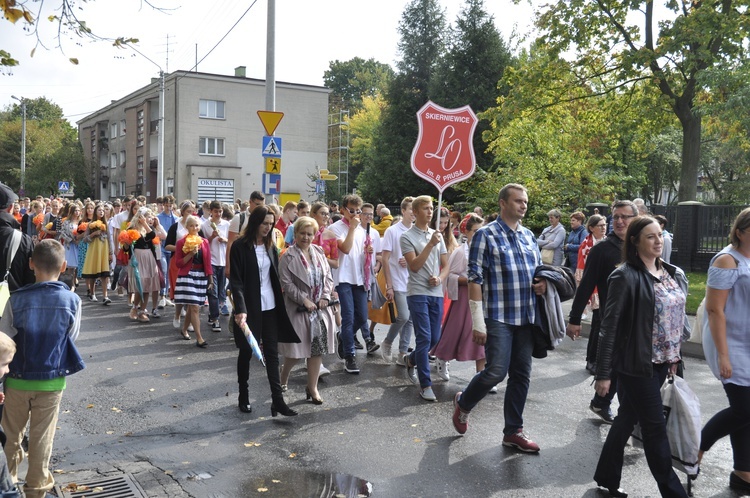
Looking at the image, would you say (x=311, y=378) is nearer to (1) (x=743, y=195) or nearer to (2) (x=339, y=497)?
(2) (x=339, y=497)

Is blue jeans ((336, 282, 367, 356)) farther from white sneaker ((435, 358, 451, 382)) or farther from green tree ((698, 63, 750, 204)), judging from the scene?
green tree ((698, 63, 750, 204))

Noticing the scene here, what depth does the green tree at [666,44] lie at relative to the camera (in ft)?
64.7

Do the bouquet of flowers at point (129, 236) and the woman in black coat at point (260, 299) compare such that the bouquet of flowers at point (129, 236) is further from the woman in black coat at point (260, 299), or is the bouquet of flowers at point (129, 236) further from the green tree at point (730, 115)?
the green tree at point (730, 115)

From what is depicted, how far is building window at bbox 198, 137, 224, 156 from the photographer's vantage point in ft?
156

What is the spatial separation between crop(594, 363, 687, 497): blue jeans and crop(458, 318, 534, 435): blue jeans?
3.34 ft

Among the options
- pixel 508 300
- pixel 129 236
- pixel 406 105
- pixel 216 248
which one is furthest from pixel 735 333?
pixel 406 105

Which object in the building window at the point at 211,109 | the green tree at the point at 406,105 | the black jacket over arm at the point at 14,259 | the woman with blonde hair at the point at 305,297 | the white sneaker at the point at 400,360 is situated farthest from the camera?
the building window at the point at 211,109

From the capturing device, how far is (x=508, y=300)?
561cm

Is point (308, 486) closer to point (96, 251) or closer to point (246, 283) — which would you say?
point (246, 283)

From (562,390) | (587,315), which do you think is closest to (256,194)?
(562,390)

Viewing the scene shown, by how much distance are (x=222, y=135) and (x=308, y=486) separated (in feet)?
148

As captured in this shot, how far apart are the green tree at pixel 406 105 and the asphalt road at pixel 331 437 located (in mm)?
32611

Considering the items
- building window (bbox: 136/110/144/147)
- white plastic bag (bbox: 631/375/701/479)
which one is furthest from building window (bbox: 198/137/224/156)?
white plastic bag (bbox: 631/375/701/479)

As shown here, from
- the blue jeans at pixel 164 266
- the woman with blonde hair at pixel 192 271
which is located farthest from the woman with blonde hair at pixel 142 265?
the woman with blonde hair at pixel 192 271
